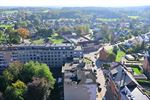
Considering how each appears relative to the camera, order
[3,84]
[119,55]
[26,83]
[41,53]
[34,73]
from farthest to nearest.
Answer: [119,55] < [41,53] < [34,73] < [26,83] < [3,84]

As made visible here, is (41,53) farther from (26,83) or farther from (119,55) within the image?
(119,55)

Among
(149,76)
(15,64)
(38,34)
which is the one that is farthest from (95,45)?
(15,64)

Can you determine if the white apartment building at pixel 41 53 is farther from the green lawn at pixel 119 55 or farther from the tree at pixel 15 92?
the tree at pixel 15 92


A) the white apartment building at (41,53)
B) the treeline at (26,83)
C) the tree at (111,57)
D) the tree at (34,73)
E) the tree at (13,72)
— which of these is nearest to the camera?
the treeline at (26,83)

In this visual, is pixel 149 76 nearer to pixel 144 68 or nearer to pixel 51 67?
pixel 144 68

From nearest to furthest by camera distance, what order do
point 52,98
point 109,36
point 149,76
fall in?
1. point 52,98
2. point 149,76
3. point 109,36

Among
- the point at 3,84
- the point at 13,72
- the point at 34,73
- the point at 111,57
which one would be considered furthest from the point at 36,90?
the point at 111,57

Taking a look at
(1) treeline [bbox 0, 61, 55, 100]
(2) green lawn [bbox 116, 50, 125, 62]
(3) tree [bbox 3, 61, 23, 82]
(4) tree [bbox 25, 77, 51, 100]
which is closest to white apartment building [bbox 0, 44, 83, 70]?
(1) treeline [bbox 0, 61, 55, 100]

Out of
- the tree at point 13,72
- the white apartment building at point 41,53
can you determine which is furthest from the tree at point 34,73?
the white apartment building at point 41,53

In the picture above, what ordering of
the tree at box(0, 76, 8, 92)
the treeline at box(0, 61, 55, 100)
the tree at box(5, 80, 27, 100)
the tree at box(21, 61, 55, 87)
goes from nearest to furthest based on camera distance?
the tree at box(5, 80, 27, 100)
the treeline at box(0, 61, 55, 100)
the tree at box(0, 76, 8, 92)
the tree at box(21, 61, 55, 87)

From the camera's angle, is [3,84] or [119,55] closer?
[3,84]

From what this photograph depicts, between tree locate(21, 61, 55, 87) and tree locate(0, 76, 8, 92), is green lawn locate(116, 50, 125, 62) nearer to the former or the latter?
tree locate(21, 61, 55, 87)
